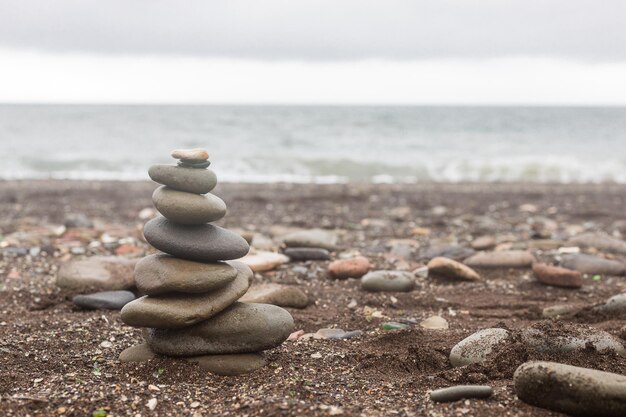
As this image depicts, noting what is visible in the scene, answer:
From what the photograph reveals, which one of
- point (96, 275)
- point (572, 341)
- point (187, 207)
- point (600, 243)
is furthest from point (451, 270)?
point (96, 275)

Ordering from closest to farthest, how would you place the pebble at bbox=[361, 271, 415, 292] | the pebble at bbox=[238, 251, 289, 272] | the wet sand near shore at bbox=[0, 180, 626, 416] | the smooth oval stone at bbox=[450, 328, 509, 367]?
the wet sand near shore at bbox=[0, 180, 626, 416] → the smooth oval stone at bbox=[450, 328, 509, 367] → the pebble at bbox=[361, 271, 415, 292] → the pebble at bbox=[238, 251, 289, 272]

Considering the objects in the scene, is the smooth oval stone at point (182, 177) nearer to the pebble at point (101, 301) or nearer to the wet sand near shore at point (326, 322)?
the wet sand near shore at point (326, 322)

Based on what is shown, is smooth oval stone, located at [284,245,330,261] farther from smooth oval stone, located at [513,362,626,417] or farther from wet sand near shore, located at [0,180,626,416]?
smooth oval stone, located at [513,362,626,417]

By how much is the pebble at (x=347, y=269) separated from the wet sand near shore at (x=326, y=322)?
0.36ft

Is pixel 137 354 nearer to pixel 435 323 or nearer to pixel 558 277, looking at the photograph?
pixel 435 323

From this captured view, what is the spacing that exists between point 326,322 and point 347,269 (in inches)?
69.1

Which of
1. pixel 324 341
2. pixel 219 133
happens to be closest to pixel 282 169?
pixel 219 133

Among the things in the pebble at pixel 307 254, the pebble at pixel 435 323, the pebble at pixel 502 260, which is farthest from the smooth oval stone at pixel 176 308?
the pebble at pixel 502 260

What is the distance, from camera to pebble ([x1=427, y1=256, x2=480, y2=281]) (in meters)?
7.82

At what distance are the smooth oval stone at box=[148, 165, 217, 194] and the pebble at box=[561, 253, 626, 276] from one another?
207 inches

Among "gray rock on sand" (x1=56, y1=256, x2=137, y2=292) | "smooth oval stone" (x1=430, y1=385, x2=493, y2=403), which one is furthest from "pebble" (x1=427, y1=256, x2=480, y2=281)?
"smooth oval stone" (x1=430, y1=385, x2=493, y2=403)

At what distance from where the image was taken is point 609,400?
365cm

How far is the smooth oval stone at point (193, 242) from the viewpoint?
16.7 ft

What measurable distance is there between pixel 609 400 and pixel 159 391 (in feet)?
9.01
